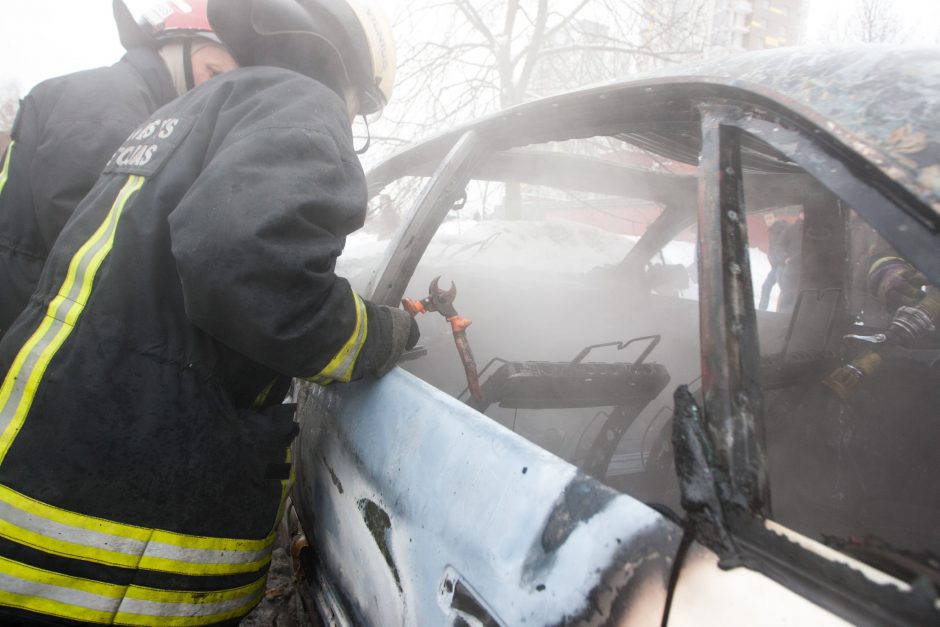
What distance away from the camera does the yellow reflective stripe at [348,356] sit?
111cm

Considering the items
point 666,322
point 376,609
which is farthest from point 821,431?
point 376,609

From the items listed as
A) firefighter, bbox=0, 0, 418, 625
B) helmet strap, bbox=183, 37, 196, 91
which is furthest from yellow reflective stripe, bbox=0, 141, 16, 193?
firefighter, bbox=0, 0, 418, 625

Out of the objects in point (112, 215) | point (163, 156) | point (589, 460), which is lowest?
point (589, 460)

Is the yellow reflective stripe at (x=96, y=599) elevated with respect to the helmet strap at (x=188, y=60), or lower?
lower

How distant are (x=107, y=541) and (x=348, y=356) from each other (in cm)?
61

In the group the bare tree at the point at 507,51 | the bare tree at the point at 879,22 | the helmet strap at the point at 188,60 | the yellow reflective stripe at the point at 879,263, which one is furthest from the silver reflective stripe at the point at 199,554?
the bare tree at the point at 879,22

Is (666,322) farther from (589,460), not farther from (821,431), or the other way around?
(589,460)

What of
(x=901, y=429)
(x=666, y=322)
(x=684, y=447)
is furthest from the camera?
(x=666, y=322)

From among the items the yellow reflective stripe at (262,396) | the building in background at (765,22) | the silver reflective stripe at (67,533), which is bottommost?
the silver reflective stripe at (67,533)

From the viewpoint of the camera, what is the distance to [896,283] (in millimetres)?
1836

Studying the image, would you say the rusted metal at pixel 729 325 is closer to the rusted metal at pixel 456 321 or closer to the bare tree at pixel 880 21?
the rusted metal at pixel 456 321

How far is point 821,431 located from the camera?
5.76 feet

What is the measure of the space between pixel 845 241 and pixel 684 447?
176cm

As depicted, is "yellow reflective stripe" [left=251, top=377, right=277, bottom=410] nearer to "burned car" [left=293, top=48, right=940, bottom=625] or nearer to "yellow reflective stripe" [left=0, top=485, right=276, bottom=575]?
"burned car" [left=293, top=48, right=940, bottom=625]
